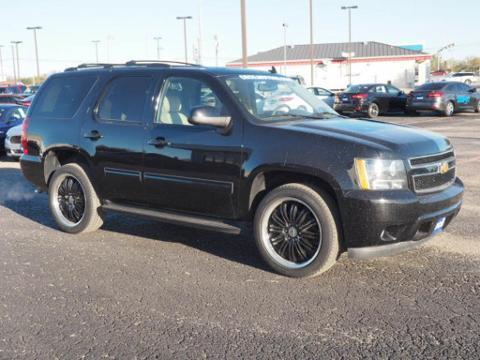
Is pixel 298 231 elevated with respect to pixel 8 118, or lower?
lower

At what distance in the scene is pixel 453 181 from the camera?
516cm

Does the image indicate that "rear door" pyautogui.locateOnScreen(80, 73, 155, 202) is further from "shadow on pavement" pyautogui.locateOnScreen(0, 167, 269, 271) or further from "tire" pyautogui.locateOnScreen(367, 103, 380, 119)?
"tire" pyautogui.locateOnScreen(367, 103, 380, 119)

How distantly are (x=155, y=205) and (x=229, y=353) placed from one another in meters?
2.45

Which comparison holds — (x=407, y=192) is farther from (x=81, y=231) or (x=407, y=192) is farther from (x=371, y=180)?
(x=81, y=231)

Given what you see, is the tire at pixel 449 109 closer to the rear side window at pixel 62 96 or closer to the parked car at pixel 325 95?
the parked car at pixel 325 95

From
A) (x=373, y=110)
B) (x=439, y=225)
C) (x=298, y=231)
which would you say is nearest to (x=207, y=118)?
(x=298, y=231)

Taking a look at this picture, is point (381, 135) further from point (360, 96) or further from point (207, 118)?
point (360, 96)

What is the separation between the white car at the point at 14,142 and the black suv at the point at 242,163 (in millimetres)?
6614

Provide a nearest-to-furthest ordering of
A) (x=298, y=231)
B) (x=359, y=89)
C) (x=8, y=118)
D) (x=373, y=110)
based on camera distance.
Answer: (x=298, y=231), (x=8, y=118), (x=373, y=110), (x=359, y=89)

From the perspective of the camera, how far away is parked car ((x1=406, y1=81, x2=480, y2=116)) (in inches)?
949

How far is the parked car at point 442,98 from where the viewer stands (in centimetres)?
2409

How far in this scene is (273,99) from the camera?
5.55 meters

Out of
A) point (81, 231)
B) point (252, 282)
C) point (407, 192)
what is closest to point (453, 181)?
point (407, 192)

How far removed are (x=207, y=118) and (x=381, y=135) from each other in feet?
4.89
